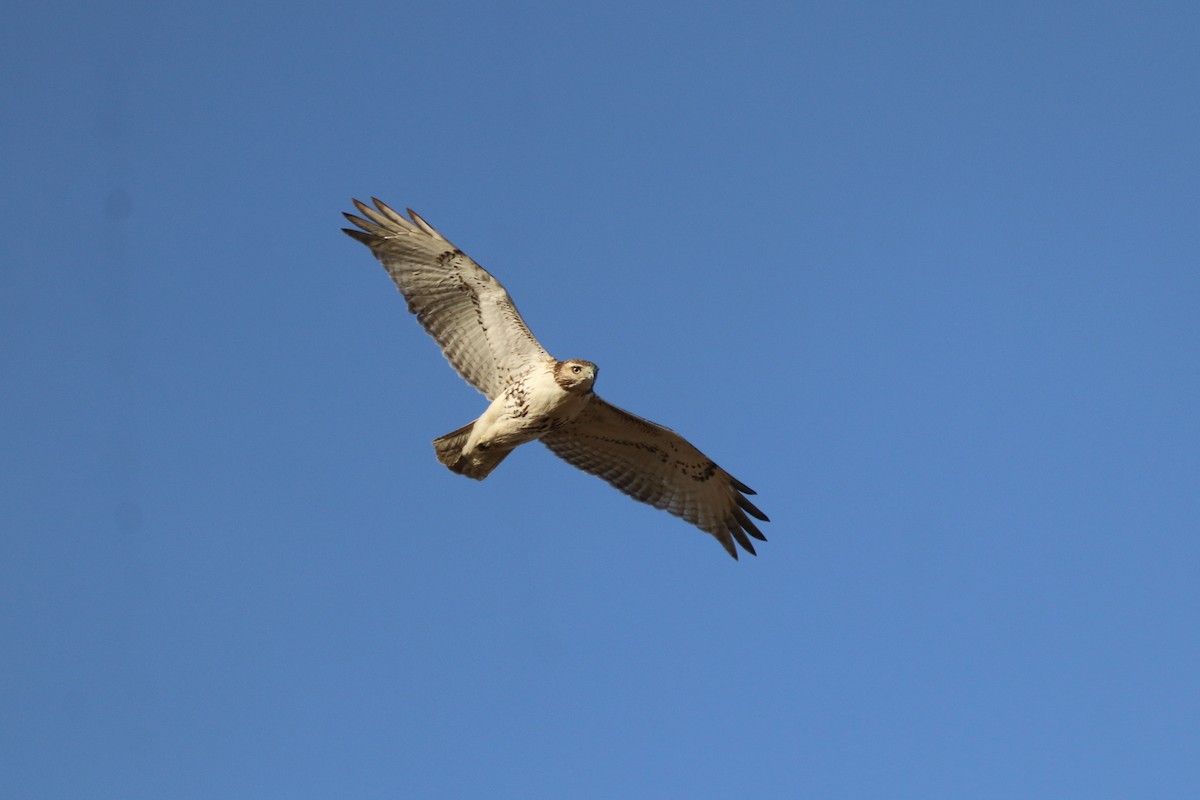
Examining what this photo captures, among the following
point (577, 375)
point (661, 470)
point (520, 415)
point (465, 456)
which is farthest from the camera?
point (661, 470)

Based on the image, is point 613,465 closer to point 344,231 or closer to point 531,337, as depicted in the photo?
point 531,337

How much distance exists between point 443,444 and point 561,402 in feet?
4.29

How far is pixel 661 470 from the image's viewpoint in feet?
54.9

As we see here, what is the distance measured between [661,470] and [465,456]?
2.42 metres

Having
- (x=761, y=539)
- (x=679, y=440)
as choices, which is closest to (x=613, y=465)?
(x=679, y=440)

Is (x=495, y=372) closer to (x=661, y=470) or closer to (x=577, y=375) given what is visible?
(x=577, y=375)

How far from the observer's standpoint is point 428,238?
15.5 metres

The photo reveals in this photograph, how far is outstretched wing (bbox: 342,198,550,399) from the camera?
50.3 feet

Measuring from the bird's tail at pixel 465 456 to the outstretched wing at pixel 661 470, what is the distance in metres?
0.80

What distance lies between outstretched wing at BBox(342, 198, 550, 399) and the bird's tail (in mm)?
558

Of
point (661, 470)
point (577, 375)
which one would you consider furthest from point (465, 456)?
point (661, 470)

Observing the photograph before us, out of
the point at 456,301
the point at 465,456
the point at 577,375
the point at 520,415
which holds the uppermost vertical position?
the point at 456,301

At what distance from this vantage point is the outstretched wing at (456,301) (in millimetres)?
15320

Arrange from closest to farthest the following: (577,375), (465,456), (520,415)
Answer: (577,375)
(520,415)
(465,456)
